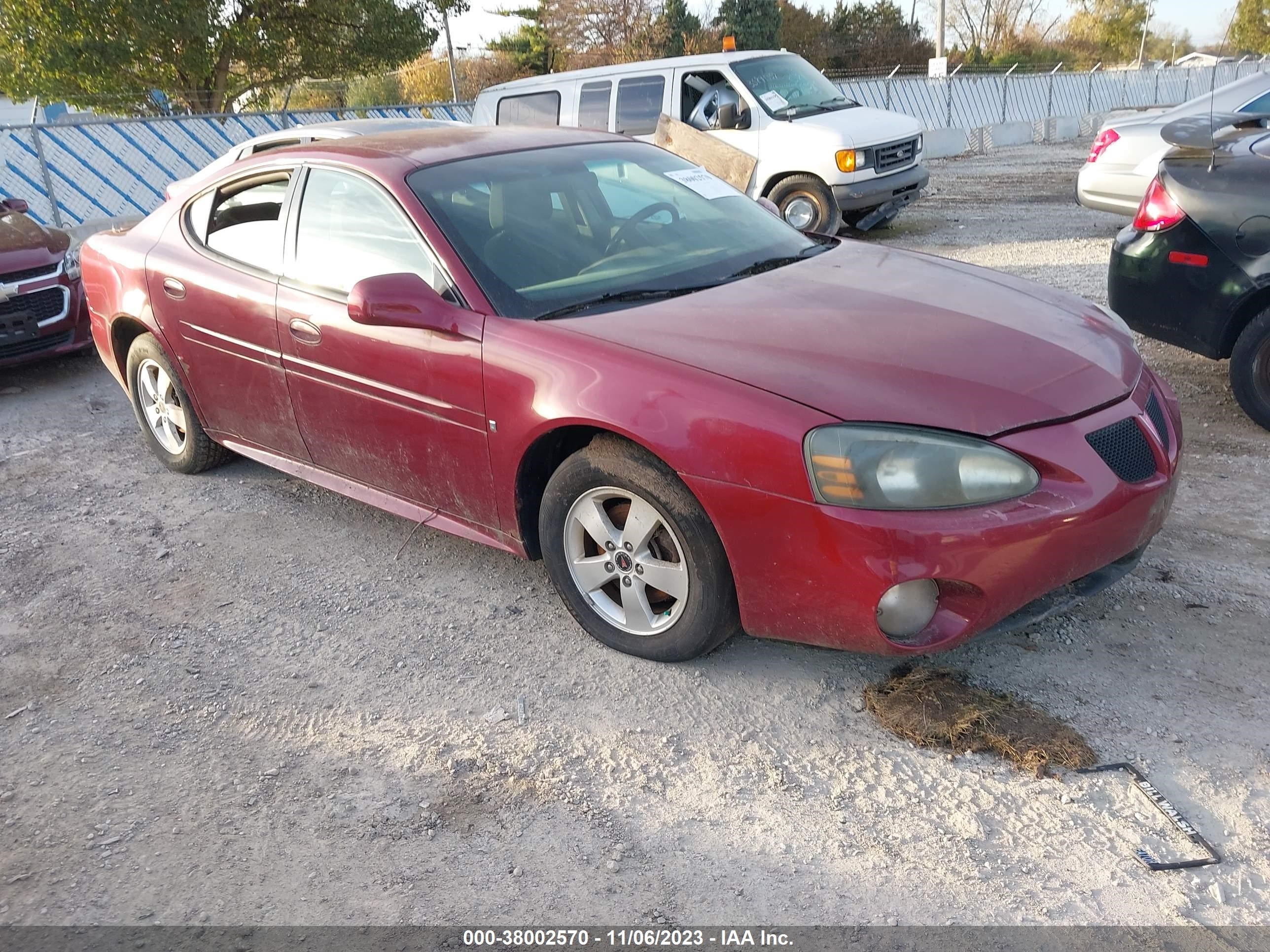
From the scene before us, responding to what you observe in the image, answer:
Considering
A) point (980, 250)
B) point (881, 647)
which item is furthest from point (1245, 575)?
point (980, 250)

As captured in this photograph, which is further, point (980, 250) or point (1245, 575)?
point (980, 250)

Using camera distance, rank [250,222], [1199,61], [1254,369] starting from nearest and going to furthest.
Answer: [250,222] → [1254,369] → [1199,61]

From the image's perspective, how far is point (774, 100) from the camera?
442 inches

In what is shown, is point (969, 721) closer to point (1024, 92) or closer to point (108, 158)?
point (108, 158)

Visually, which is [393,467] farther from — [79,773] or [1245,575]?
[1245,575]

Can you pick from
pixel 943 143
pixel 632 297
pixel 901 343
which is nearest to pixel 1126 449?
pixel 901 343

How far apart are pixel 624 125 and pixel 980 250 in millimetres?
3924

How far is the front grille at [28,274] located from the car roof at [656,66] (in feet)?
19.3

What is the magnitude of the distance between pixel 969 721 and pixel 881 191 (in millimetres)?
8952

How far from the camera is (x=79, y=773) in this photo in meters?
3.08

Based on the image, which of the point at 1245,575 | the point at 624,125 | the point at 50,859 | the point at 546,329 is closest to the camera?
the point at 50,859

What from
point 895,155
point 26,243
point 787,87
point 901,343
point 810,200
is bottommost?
point 810,200

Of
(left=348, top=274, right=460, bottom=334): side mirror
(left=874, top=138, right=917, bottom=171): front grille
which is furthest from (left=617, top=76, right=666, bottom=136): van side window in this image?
(left=348, top=274, right=460, bottom=334): side mirror

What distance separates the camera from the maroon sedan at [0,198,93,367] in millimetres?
6977
